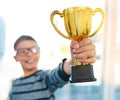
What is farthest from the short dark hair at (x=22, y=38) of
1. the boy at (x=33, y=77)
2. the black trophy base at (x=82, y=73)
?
the black trophy base at (x=82, y=73)

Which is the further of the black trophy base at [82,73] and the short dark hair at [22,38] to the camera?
the short dark hair at [22,38]

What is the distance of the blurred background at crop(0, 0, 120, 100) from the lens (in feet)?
3.73

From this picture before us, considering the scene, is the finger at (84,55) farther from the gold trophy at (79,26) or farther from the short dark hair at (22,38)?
the short dark hair at (22,38)

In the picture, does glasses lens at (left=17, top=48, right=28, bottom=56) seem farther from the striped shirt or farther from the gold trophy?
the gold trophy

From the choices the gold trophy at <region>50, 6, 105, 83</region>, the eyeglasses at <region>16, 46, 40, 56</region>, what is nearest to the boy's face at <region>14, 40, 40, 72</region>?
the eyeglasses at <region>16, 46, 40, 56</region>

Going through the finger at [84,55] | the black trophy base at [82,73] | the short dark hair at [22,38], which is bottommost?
the black trophy base at [82,73]

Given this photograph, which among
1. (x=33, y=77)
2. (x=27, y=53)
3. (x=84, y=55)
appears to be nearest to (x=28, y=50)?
(x=27, y=53)

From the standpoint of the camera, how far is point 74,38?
102cm

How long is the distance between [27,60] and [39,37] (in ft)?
0.35

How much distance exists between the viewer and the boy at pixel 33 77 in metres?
1.15

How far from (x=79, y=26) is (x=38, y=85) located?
1.07 ft

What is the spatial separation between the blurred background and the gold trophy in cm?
14

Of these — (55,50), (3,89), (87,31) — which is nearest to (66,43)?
(55,50)

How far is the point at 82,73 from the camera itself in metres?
1.02
